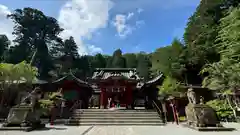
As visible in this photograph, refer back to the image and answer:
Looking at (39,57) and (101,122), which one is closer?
(101,122)

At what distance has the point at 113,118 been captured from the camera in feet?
46.2

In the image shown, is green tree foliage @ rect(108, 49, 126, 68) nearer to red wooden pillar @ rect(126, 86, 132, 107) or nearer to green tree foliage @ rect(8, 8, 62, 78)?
green tree foliage @ rect(8, 8, 62, 78)

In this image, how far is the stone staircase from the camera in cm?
1338

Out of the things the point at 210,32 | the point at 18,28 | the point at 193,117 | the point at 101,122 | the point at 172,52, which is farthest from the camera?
the point at 18,28

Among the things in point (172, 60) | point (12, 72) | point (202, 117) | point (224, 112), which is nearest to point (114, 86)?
point (12, 72)

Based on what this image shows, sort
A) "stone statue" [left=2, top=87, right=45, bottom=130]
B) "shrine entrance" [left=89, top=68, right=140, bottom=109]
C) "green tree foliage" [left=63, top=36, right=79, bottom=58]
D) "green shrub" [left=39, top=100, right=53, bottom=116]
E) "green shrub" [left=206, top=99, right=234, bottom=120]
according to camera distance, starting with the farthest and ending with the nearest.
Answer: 1. "green tree foliage" [left=63, top=36, right=79, bottom=58]
2. "shrine entrance" [left=89, top=68, right=140, bottom=109]
3. "green shrub" [left=39, top=100, right=53, bottom=116]
4. "green shrub" [left=206, top=99, right=234, bottom=120]
5. "stone statue" [left=2, top=87, right=45, bottom=130]

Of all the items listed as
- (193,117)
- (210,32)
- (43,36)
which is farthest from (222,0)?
(43,36)

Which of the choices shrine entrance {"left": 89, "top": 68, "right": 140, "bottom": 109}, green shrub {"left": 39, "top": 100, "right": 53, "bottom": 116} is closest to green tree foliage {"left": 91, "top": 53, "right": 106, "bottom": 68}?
shrine entrance {"left": 89, "top": 68, "right": 140, "bottom": 109}

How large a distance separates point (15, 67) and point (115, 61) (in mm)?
36568

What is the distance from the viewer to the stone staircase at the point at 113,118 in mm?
13383

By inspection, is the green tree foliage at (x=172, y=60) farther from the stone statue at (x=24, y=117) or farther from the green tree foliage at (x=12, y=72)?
the stone statue at (x=24, y=117)

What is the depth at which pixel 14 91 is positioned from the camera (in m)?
18.9

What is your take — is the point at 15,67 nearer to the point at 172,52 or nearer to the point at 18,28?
the point at 172,52

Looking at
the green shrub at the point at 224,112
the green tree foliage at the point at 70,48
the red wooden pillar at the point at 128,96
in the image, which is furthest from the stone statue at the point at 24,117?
the green tree foliage at the point at 70,48
